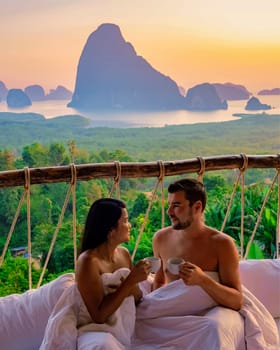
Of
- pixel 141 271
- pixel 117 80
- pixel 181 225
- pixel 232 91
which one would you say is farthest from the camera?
pixel 232 91

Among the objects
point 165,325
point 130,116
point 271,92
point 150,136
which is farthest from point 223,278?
point 271,92

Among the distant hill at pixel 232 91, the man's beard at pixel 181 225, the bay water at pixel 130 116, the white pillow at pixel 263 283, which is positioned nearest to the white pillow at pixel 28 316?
the man's beard at pixel 181 225

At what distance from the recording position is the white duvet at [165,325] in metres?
1.55

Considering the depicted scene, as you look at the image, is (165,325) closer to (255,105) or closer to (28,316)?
(28,316)

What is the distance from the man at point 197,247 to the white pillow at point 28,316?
0.33 m

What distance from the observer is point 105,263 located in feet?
5.50

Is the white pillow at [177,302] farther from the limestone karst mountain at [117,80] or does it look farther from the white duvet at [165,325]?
the limestone karst mountain at [117,80]

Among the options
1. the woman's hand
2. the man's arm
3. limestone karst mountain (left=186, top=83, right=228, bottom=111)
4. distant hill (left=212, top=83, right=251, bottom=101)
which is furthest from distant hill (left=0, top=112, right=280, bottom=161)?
the woman's hand

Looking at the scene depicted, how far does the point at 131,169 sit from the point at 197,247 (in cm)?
43

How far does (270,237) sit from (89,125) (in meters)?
1.81

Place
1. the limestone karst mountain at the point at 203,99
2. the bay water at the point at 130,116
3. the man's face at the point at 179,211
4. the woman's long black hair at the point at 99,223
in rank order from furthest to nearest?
1. the limestone karst mountain at the point at 203,99
2. the bay water at the point at 130,116
3. the man's face at the point at 179,211
4. the woman's long black hair at the point at 99,223

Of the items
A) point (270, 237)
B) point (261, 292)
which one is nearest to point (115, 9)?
point (270, 237)

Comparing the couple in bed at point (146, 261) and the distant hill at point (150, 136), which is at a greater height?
the distant hill at point (150, 136)

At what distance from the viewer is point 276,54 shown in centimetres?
491
